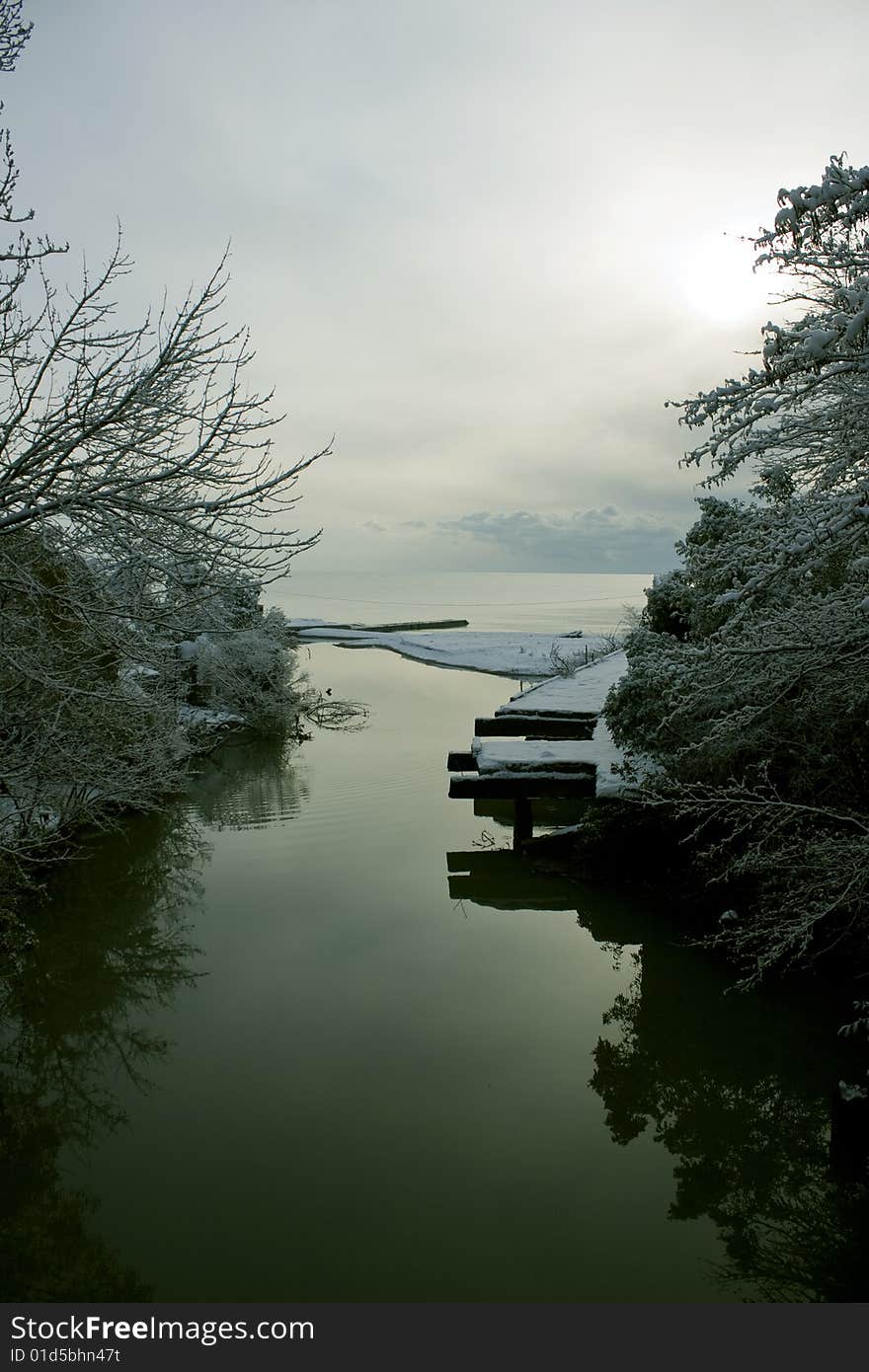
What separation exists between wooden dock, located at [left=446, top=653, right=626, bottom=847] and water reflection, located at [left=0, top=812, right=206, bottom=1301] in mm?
4901

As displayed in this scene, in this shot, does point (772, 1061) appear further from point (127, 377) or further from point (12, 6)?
point (12, 6)

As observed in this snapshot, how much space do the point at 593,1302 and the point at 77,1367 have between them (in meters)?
2.88

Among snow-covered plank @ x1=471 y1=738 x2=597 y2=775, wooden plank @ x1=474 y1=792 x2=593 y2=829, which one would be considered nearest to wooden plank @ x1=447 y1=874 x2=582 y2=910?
snow-covered plank @ x1=471 y1=738 x2=597 y2=775

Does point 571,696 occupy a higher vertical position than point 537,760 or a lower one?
higher

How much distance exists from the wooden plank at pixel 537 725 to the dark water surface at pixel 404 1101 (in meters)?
4.23

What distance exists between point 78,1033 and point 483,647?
4600 centimetres

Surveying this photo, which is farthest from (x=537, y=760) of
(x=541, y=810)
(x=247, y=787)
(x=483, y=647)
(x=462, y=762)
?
(x=483, y=647)

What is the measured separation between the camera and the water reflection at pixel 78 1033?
18.2 ft

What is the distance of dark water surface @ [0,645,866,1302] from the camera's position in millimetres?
5438

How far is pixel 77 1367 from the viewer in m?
4.54

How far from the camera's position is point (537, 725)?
56.9 feet

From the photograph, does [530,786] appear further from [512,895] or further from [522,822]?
[512,895]

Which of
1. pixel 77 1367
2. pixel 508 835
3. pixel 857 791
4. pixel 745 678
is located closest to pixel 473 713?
pixel 508 835

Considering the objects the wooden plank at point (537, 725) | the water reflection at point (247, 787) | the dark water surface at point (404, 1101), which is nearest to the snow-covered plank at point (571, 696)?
the wooden plank at point (537, 725)
